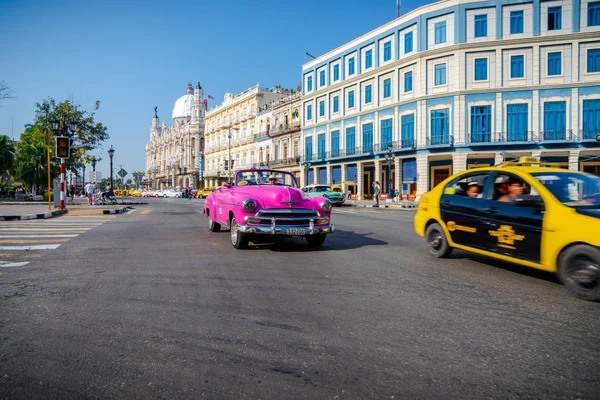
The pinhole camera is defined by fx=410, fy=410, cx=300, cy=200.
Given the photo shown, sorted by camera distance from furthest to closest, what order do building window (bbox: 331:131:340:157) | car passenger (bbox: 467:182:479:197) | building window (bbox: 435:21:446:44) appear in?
building window (bbox: 331:131:340:157) → building window (bbox: 435:21:446:44) → car passenger (bbox: 467:182:479:197)

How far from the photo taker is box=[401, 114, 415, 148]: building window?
35.5 metres

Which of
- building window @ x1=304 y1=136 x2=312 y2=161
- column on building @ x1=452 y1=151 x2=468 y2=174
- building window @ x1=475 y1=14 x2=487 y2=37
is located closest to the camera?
building window @ x1=475 y1=14 x2=487 y2=37

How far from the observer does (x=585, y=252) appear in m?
4.52

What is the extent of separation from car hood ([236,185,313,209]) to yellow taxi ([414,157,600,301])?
238cm

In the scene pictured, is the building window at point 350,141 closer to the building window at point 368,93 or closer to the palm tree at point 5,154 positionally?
the building window at point 368,93

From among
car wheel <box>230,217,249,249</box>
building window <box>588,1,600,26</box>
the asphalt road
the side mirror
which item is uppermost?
building window <box>588,1,600,26</box>

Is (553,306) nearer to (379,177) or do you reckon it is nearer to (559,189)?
(559,189)

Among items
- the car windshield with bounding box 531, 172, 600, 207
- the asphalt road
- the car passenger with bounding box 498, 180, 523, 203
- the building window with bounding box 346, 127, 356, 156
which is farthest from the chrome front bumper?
the building window with bounding box 346, 127, 356, 156

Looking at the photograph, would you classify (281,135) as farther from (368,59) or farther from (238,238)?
(238,238)

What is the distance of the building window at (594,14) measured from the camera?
29.9 metres

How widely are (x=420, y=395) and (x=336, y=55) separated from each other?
149 feet

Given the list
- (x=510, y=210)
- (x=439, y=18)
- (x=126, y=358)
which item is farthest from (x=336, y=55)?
(x=126, y=358)

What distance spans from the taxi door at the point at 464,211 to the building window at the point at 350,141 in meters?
36.2

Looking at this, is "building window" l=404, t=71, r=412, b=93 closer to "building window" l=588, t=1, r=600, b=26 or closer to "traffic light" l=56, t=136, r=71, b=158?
"building window" l=588, t=1, r=600, b=26
